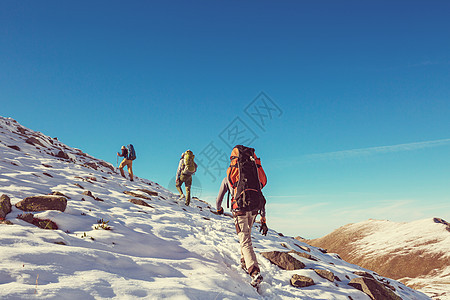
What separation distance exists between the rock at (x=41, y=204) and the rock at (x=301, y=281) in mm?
7109

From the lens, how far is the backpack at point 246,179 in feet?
21.0

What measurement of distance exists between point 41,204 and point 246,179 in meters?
5.93

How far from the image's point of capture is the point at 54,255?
187 inches

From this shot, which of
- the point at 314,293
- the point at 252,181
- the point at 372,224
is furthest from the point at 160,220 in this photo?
the point at 372,224

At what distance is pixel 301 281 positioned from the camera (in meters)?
7.14

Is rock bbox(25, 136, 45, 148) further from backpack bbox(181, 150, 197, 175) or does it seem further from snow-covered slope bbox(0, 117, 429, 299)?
backpack bbox(181, 150, 197, 175)

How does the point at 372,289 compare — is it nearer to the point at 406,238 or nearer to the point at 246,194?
the point at 246,194

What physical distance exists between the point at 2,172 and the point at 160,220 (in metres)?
7.07

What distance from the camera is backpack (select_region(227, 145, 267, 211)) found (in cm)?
639

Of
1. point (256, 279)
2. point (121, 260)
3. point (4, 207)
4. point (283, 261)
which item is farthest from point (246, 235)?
point (4, 207)

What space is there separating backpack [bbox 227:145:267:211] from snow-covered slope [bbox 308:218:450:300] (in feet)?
215

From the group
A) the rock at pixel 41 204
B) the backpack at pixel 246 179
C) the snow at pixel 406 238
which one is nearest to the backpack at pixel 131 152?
the rock at pixel 41 204

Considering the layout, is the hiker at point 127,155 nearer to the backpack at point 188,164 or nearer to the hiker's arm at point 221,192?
the backpack at point 188,164

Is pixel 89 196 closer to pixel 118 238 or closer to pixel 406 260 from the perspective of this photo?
pixel 118 238
